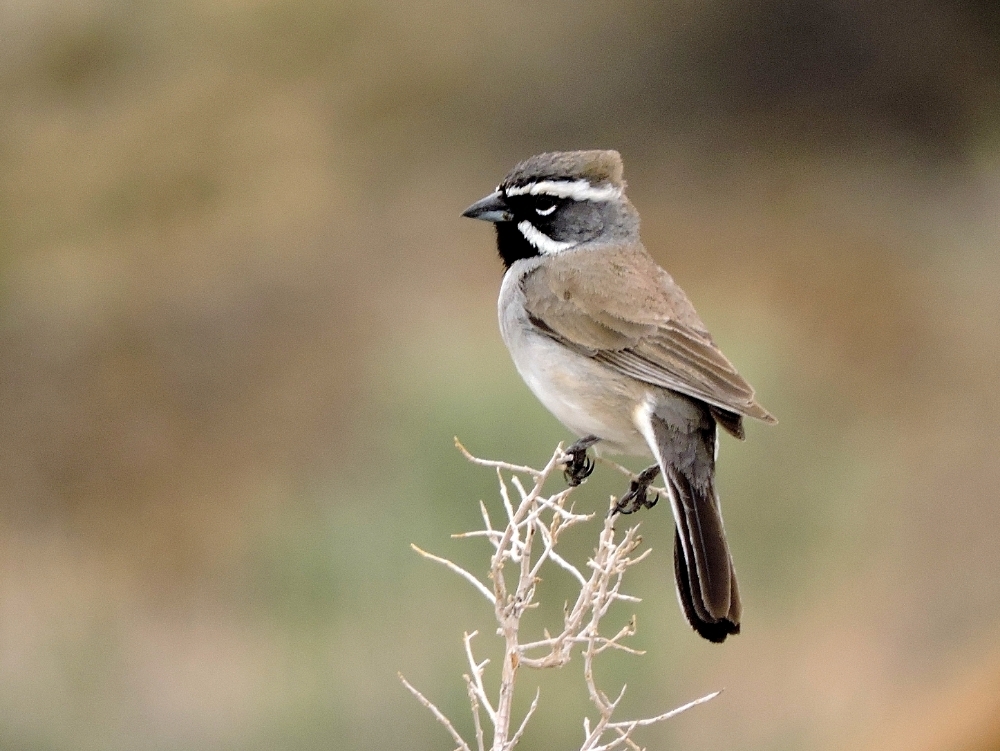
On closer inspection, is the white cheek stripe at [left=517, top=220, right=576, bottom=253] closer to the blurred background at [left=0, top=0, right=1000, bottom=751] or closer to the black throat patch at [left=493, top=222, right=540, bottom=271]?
the black throat patch at [left=493, top=222, right=540, bottom=271]

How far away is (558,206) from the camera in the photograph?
4.83 meters

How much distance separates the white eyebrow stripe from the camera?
4.68 metres

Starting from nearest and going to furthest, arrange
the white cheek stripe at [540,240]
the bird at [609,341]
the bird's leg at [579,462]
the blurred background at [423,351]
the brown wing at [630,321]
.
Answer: the bird at [609,341]
the brown wing at [630,321]
the bird's leg at [579,462]
the white cheek stripe at [540,240]
the blurred background at [423,351]

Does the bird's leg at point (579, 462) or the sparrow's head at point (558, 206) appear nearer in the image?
the bird's leg at point (579, 462)

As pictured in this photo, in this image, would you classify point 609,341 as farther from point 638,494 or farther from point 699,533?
point 699,533

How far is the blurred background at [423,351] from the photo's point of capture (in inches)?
305

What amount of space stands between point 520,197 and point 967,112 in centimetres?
935

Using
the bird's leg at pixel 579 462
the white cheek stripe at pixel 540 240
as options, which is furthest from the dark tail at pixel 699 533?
the white cheek stripe at pixel 540 240

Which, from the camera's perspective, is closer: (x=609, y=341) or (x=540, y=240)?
(x=609, y=341)

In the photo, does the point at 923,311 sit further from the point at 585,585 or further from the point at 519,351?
the point at 585,585

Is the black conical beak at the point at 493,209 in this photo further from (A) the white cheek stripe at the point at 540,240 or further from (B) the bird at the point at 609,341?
(A) the white cheek stripe at the point at 540,240

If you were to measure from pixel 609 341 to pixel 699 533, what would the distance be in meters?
0.87

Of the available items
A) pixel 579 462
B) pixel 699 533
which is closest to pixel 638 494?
pixel 579 462

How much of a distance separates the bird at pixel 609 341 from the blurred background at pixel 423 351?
8.09ft
